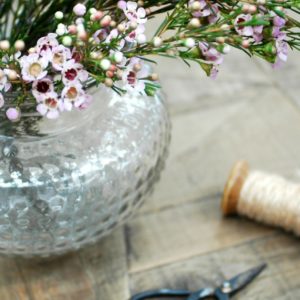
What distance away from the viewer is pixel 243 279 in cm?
70

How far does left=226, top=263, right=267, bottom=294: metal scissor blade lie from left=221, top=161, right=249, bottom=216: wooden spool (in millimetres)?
89

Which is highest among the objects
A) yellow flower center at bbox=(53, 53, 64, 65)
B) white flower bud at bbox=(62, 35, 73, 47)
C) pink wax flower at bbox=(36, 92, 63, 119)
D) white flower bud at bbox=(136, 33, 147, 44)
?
white flower bud at bbox=(62, 35, 73, 47)

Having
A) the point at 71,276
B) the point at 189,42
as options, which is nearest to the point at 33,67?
the point at 189,42

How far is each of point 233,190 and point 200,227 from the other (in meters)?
0.06

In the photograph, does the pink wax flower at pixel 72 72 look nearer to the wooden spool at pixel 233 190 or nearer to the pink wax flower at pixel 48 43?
the pink wax flower at pixel 48 43

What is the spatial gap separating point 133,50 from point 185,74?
22.5 inches

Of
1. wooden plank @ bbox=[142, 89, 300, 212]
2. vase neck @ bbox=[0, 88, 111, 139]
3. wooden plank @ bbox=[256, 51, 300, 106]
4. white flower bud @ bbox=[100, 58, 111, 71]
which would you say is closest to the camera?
white flower bud @ bbox=[100, 58, 111, 71]

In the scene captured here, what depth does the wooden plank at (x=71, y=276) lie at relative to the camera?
2.27 ft

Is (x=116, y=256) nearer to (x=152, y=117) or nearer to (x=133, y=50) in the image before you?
(x=152, y=117)

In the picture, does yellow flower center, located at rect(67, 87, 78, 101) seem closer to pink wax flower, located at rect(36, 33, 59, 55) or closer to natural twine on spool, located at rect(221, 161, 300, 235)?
pink wax flower, located at rect(36, 33, 59, 55)

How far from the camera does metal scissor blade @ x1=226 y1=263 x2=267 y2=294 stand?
2.27 feet

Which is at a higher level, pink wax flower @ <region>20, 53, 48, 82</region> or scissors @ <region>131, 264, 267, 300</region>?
pink wax flower @ <region>20, 53, 48, 82</region>

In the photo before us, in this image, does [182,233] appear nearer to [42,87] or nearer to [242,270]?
[242,270]

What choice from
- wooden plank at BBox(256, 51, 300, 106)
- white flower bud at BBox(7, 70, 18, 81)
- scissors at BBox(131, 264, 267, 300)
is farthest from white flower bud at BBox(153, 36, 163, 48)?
wooden plank at BBox(256, 51, 300, 106)
